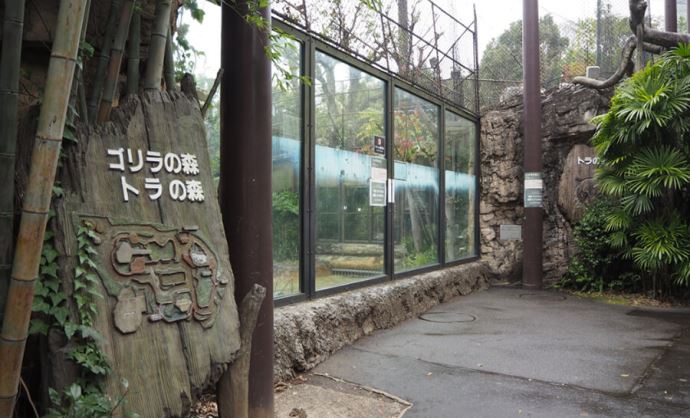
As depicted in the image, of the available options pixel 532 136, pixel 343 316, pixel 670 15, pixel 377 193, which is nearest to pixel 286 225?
pixel 343 316

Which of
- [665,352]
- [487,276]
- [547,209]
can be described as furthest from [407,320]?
[547,209]

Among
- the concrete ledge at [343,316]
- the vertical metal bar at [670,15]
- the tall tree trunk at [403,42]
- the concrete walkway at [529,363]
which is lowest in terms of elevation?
the concrete walkway at [529,363]

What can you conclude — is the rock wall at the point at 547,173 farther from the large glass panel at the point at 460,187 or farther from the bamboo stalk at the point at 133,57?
the bamboo stalk at the point at 133,57

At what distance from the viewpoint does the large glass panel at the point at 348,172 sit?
16.9 feet

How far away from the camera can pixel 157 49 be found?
223 cm

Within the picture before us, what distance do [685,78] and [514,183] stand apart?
3.13m

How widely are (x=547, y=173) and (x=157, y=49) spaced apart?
832 centimetres

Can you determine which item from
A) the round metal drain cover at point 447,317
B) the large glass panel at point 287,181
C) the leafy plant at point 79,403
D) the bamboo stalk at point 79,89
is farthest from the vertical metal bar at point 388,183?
the leafy plant at point 79,403

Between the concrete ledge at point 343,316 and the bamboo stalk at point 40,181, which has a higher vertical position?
the bamboo stalk at point 40,181

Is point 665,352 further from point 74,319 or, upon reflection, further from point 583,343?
point 74,319

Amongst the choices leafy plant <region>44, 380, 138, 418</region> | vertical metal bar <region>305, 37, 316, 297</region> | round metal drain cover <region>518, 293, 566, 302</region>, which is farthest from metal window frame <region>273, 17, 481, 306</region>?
leafy plant <region>44, 380, 138, 418</region>

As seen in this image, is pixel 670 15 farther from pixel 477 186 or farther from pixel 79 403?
pixel 79 403

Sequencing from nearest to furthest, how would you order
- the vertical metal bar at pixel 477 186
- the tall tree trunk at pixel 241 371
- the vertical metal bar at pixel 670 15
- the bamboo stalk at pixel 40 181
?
the bamboo stalk at pixel 40 181, the tall tree trunk at pixel 241 371, the vertical metal bar at pixel 477 186, the vertical metal bar at pixel 670 15

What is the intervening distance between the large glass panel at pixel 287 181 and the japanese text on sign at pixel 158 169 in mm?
2322
